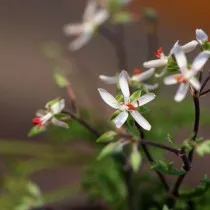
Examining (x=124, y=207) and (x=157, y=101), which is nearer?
(x=124, y=207)

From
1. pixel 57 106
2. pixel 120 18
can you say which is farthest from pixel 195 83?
pixel 120 18

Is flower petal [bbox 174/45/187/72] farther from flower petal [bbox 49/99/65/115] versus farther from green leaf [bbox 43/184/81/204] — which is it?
green leaf [bbox 43/184/81/204]

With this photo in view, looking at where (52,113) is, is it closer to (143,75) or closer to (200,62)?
(143,75)

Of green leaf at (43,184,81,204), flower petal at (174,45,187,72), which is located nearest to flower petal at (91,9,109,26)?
green leaf at (43,184,81,204)

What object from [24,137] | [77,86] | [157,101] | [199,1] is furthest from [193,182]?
[199,1]

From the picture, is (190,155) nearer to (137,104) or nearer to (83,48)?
(137,104)

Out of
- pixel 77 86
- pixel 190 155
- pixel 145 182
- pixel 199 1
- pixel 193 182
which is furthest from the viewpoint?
pixel 199 1

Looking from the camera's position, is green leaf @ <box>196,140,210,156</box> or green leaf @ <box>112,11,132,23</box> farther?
→ green leaf @ <box>112,11,132,23</box>
